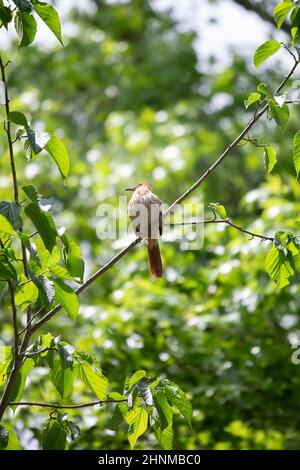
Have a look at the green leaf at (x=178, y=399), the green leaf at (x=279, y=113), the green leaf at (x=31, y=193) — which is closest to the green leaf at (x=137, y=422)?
the green leaf at (x=178, y=399)

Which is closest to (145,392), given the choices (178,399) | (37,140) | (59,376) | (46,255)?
(178,399)

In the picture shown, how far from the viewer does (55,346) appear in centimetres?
264

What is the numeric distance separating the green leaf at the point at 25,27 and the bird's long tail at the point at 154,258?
7.21 ft

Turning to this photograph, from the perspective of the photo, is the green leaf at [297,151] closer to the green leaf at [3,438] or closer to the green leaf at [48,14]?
the green leaf at [48,14]

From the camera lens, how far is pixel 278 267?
9.46 ft

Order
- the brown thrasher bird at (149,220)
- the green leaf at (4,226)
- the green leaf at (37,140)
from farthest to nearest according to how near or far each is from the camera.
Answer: the brown thrasher bird at (149,220) < the green leaf at (37,140) < the green leaf at (4,226)

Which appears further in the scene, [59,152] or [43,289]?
[59,152]

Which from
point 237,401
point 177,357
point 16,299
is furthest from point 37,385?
point 16,299

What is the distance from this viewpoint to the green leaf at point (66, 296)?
2576mm

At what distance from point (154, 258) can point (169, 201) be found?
263cm

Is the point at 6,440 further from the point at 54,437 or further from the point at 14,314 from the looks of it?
the point at 14,314

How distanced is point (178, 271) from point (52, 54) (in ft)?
18.9

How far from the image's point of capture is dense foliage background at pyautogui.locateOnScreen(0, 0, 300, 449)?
5.00 m
